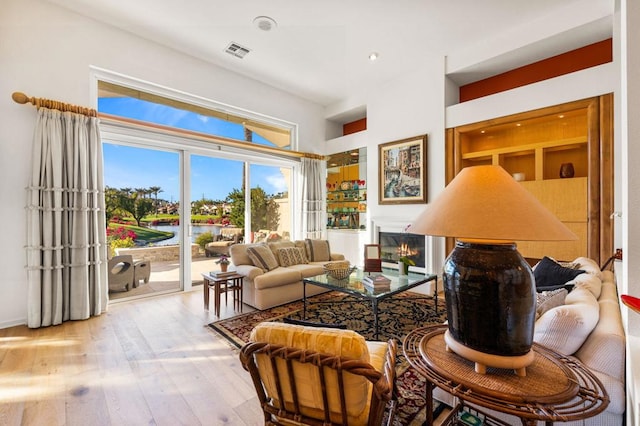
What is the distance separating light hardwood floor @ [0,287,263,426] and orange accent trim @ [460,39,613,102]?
4936 mm

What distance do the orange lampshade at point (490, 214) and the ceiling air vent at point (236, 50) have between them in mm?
4042

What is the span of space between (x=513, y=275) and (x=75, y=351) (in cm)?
331

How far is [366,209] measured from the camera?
5633 millimetres

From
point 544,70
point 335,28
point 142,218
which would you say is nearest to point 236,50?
point 335,28

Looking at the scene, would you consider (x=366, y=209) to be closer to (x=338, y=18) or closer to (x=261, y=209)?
(x=261, y=209)

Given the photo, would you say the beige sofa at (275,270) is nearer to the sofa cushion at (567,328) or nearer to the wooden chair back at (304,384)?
the wooden chair back at (304,384)

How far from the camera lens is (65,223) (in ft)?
10.4

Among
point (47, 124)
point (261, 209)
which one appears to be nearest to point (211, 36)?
point (47, 124)

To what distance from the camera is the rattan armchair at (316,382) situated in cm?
102

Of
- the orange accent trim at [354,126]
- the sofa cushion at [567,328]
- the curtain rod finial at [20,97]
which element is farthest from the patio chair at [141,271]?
the orange accent trim at [354,126]

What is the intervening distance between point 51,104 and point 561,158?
20.5 feet

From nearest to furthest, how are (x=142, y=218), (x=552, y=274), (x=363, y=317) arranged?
(x=552, y=274)
(x=363, y=317)
(x=142, y=218)

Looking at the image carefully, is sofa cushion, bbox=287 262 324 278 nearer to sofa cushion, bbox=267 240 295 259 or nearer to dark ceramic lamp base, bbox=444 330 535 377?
sofa cushion, bbox=267 240 295 259

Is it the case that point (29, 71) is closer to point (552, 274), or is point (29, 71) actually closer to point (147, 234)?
point (147, 234)
